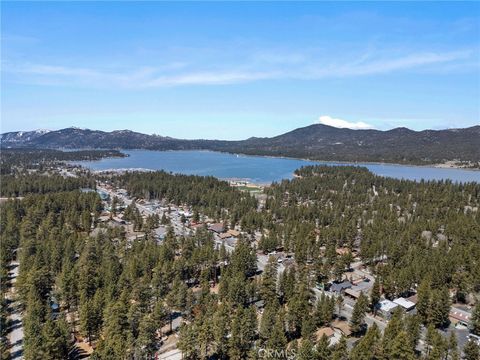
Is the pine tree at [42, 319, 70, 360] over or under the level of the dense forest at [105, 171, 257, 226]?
under

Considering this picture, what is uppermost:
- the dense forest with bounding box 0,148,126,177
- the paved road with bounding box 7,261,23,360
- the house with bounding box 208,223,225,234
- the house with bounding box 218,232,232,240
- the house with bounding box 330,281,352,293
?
the dense forest with bounding box 0,148,126,177

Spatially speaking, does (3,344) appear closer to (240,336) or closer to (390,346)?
(240,336)

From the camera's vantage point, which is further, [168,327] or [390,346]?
[168,327]

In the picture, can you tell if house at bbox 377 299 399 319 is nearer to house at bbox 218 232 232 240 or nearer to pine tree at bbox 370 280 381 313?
pine tree at bbox 370 280 381 313

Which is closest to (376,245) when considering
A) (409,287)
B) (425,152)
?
(409,287)

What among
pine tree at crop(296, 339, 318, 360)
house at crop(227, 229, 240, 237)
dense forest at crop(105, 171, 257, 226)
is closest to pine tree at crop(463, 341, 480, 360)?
pine tree at crop(296, 339, 318, 360)

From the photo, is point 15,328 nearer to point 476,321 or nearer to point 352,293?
point 352,293
